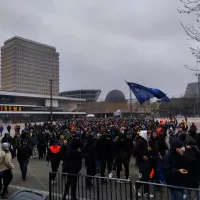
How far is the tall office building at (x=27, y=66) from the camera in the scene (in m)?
158

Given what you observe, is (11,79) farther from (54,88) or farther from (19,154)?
(19,154)

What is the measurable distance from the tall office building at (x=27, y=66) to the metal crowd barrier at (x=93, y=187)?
15742 cm

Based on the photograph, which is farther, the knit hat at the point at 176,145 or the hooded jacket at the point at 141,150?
the hooded jacket at the point at 141,150

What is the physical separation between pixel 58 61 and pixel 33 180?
176m

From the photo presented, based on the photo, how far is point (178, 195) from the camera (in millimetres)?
4363

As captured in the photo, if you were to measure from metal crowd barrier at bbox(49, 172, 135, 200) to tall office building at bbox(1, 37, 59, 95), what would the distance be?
6198 inches

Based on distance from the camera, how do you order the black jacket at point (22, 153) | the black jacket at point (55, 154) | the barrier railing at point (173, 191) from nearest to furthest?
the barrier railing at point (173, 191) < the black jacket at point (55, 154) < the black jacket at point (22, 153)

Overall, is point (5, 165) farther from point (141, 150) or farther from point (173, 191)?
point (173, 191)

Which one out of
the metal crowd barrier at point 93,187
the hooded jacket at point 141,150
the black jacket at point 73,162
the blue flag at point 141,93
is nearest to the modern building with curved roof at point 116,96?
the blue flag at point 141,93

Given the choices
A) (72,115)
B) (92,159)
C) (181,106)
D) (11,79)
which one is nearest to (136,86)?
(92,159)

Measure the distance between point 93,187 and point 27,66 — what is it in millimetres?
165870

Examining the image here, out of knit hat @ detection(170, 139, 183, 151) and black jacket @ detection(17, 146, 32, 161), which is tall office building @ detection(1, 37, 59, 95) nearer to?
black jacket @ detection(17, 146, 32, 161)

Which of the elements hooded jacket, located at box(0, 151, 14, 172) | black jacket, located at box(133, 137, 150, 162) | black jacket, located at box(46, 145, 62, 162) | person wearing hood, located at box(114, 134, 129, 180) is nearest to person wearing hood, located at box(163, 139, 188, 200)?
black jacket, located at box(133, 137, 150, 162)

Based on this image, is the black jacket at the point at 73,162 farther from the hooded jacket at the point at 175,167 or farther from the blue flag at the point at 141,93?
the blue flag at the point at 141,93
